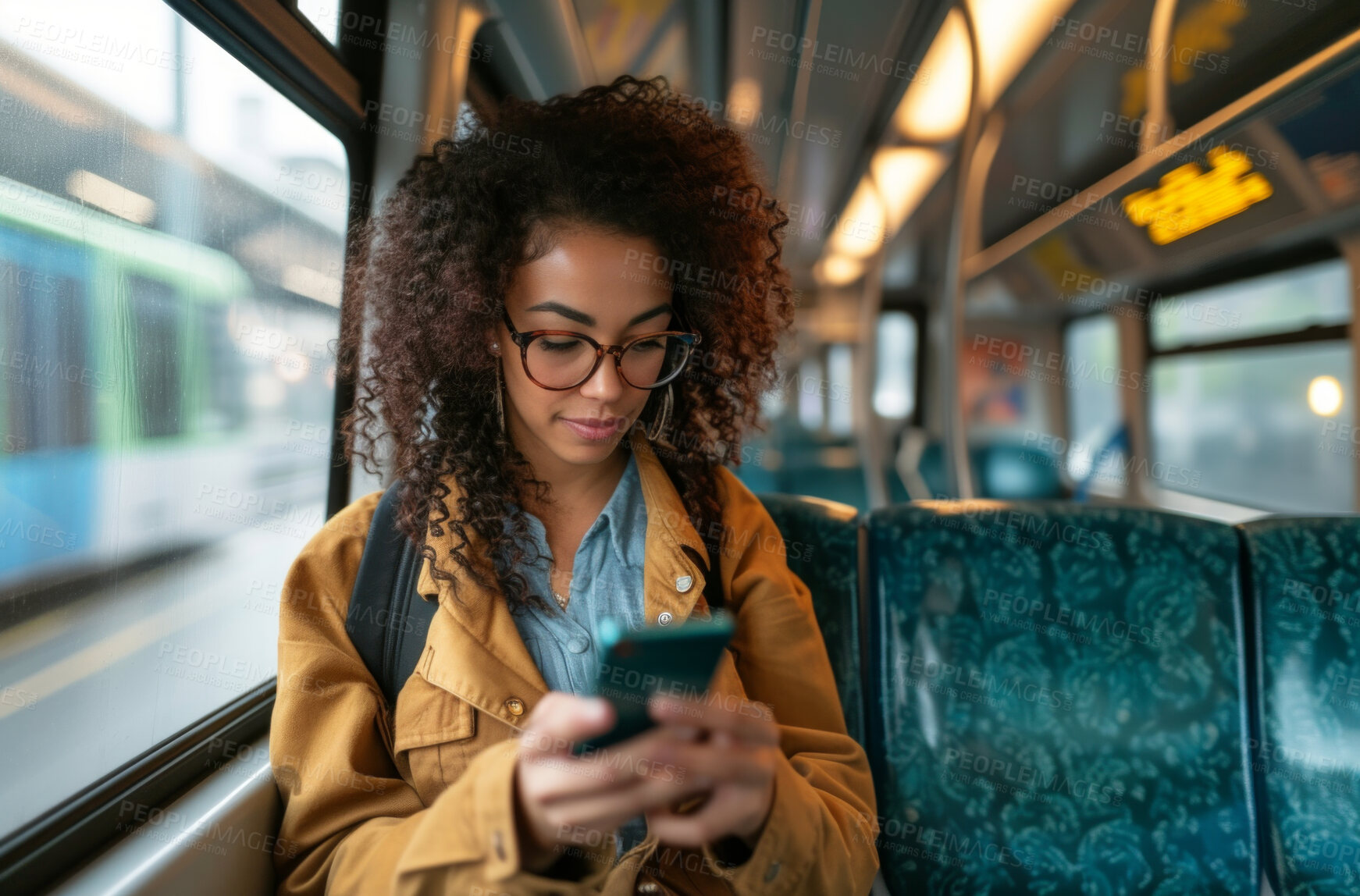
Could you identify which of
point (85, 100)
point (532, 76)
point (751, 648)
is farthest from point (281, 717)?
point (532, 76)

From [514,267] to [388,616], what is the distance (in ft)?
1.93

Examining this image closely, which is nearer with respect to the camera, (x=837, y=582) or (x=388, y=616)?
(x=388, y=616)

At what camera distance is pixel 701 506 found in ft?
4.89

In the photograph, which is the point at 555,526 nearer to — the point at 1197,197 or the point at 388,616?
the point at 388,616

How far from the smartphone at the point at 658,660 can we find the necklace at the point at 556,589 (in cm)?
52

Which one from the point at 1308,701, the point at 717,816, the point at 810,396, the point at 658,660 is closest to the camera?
the point at 658,660

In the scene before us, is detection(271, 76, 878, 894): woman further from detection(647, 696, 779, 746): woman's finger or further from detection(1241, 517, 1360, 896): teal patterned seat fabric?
detection(1241, 517, 1360, 896): teal patterned seat fabric

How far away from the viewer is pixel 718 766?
0.84m

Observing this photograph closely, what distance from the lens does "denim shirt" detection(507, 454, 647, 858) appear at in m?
1.30

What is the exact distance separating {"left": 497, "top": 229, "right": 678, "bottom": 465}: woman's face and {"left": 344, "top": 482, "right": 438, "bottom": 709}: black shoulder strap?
0.31 m

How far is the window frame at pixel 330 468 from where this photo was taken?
108 cm

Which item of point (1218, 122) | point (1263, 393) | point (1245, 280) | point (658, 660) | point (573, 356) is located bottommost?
point (658, 660)

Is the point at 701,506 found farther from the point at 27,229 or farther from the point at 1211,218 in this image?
the point at 1211,218

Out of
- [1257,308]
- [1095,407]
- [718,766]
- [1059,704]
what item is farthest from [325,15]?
[1095,407]
